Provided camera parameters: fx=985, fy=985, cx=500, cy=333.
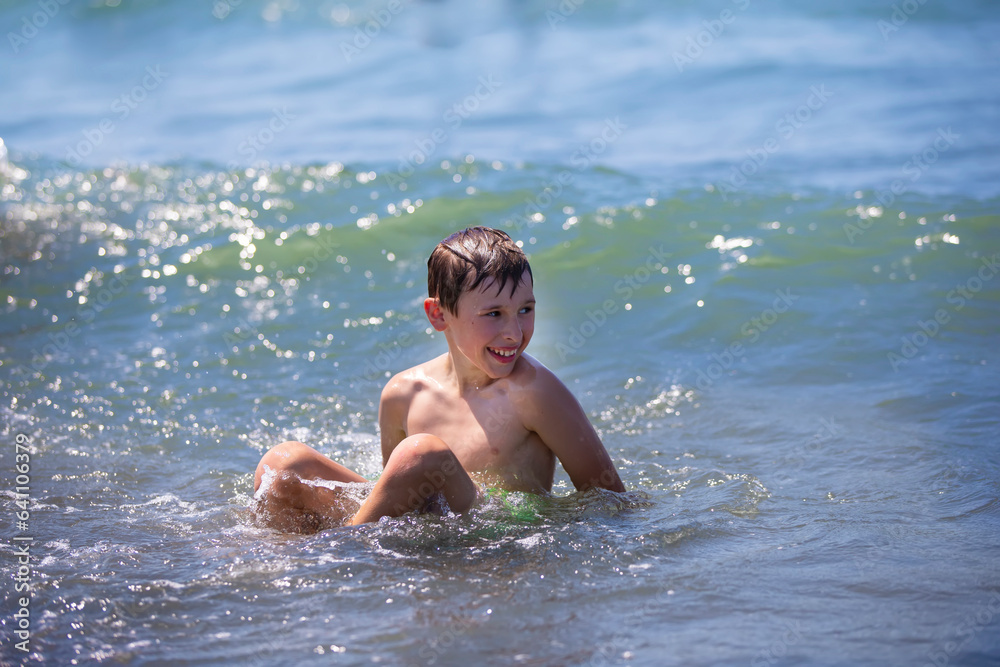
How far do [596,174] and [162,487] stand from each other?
564 centimetres

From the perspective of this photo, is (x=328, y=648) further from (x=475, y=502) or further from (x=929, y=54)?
(x=929, y=54)

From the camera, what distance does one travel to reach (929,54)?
13.1 m

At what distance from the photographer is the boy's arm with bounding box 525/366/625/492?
3.35 metres

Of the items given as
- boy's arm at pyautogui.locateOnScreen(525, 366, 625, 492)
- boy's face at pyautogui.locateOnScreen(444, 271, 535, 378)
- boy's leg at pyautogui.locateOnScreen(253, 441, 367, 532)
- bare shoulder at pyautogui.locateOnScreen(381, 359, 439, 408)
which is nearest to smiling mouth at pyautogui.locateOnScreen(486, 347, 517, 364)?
boy's face at pyautogui.locateOnScreen(444, 271, 535, 378)

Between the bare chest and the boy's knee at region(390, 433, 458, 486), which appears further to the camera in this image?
the bare chest

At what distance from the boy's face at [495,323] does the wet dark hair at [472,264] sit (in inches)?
0.9

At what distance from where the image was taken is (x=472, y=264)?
3318 millimetres

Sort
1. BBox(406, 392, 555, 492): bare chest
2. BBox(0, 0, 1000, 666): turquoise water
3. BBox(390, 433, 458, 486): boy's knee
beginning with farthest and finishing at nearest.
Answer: BBox(406, 392, 555, 492): bare chest < BBox(390, 433, 458, 486): boy's knee < BBox(0, 0, 1000, 666): turquoise water

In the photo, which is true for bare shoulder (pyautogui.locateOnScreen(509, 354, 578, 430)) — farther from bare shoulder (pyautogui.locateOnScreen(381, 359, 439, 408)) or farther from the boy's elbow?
bare shoulder (pyautogui.locateOnScreen(381, 359, 439, 408))

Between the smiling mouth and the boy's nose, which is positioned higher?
the boy's nose

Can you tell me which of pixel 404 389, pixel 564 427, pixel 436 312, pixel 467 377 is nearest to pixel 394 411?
pixel 404 389

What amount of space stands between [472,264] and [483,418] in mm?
547

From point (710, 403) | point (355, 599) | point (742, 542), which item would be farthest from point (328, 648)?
point (710, 403)

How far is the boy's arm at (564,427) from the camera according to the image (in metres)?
3.35
